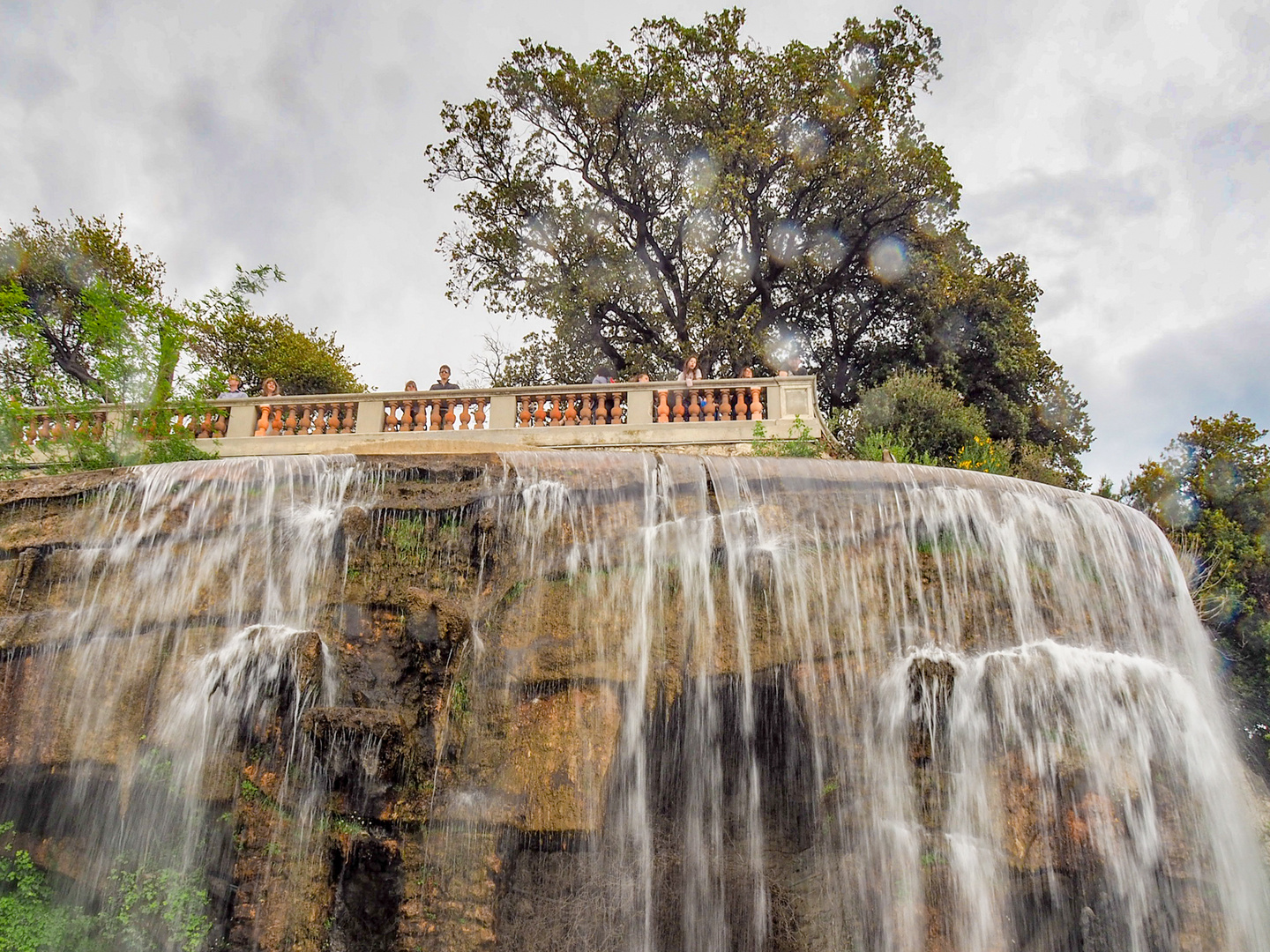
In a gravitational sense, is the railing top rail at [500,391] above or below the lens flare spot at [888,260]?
below

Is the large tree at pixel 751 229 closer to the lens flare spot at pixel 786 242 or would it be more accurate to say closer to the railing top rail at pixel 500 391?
the lens flare spot at pixel 786 242

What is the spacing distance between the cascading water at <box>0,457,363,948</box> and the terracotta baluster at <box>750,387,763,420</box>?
6681 mm

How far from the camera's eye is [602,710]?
303 inches

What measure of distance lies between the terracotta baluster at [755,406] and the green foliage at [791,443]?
0.30 meters

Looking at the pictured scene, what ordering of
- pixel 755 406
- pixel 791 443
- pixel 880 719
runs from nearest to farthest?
pixel 880 719 → pixel 791 443 → pixel 755 406

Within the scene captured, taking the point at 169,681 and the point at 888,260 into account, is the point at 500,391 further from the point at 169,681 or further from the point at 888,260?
the point at 888,260

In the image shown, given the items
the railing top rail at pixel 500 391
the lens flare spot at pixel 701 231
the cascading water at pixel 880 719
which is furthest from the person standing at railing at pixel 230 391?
the lens flare spot at pixel 701 231

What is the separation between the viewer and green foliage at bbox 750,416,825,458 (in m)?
12.5

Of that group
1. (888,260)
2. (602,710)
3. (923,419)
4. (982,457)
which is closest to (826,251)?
(888,260)

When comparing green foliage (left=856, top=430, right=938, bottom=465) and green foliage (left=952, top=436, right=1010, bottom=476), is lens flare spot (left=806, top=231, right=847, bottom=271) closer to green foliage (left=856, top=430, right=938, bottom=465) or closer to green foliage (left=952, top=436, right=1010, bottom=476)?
green foliage (left=856, top=430, right=938, bottom=465)

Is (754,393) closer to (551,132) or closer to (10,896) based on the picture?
(10,896)

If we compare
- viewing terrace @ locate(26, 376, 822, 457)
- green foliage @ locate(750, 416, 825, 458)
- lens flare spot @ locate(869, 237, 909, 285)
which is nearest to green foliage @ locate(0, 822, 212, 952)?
viewing terrace @ locate(26, 376, 822, 457)

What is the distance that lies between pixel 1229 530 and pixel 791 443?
30.9 ft

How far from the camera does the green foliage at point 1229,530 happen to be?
13898mm
